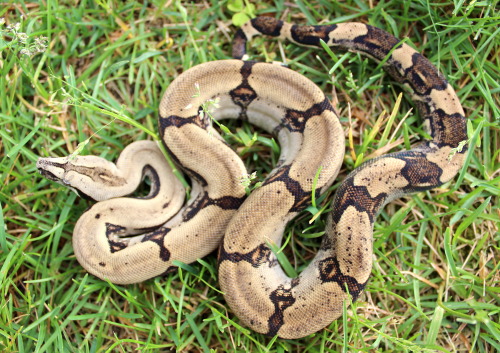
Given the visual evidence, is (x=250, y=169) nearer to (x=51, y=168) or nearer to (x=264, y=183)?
(x=264, y=183)

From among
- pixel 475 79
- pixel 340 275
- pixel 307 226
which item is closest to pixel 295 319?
pixel 340 275

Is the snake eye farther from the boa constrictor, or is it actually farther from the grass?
the grass

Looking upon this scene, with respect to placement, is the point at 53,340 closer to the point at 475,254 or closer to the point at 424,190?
the point at 424,190

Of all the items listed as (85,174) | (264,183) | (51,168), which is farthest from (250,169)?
(51,168)

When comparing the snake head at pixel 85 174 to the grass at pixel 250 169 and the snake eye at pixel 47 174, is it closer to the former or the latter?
the snake eye at pixel 47 174

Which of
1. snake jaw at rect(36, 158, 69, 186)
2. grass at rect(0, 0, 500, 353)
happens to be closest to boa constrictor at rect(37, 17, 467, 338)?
snake jaw at rect(36, 158, 69, 186)
